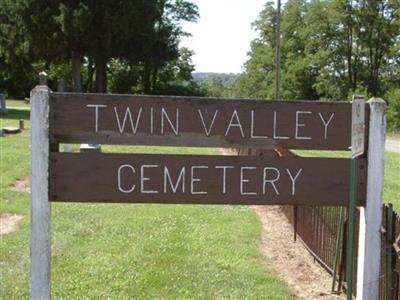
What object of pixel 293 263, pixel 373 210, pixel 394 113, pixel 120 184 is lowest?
pixel 293 263

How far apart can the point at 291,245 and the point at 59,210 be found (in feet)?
14.2

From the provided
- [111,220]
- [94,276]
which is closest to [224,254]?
[94,276]

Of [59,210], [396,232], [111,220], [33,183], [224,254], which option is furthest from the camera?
[59,210]

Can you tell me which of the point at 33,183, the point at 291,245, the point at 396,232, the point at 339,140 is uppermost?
the point at 339,140

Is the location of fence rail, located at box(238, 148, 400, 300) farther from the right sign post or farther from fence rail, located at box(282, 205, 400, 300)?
the right sign post

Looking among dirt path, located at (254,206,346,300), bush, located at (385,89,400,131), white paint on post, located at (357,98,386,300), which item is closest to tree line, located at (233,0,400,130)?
bush, located at (385,89,400,131)

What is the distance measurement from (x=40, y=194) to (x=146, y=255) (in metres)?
3.83

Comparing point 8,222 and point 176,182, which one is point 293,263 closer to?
point 176,182

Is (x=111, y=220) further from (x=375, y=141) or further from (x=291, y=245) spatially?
(x=375, y=141)

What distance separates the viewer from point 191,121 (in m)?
4.26

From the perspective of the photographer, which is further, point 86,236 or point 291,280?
point 86,236

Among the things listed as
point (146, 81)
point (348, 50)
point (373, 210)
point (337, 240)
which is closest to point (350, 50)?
point (348, 50)

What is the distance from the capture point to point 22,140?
76.0ft

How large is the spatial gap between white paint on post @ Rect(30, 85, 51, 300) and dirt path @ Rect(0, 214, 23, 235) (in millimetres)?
5351
